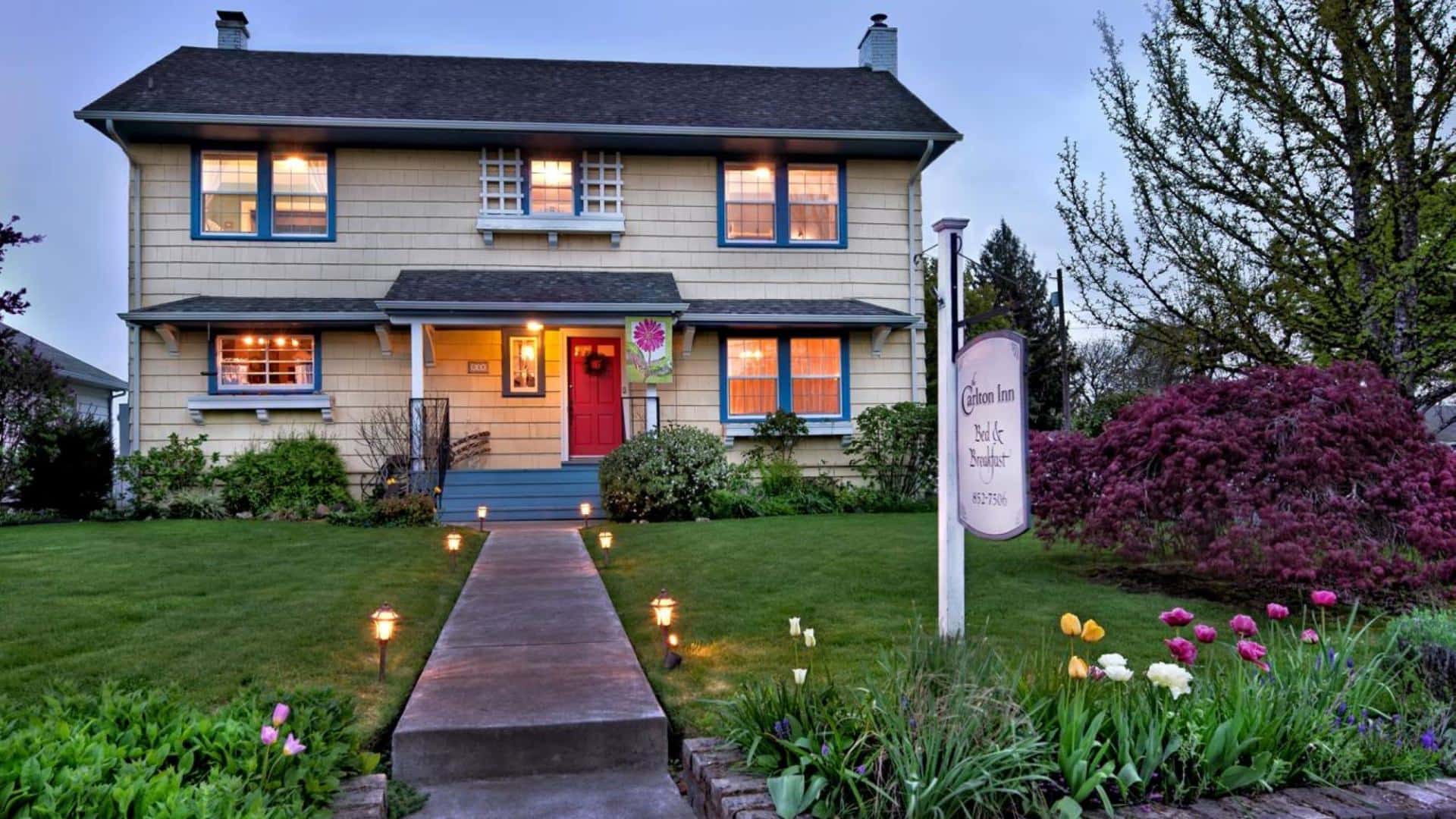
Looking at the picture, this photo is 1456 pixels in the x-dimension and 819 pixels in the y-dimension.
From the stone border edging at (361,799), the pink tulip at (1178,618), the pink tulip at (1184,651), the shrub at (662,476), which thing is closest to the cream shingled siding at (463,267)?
the shrub at (662,476)

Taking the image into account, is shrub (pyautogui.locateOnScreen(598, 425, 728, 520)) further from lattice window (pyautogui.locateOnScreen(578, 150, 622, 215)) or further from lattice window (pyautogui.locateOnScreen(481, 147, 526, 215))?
lattice window (pyautogui.locateOnScreen(481, 147, 526, 215))

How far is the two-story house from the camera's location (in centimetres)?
1391

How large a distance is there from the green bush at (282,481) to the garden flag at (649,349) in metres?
4.70

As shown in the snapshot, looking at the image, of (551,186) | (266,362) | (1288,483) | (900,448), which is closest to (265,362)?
(266,362)

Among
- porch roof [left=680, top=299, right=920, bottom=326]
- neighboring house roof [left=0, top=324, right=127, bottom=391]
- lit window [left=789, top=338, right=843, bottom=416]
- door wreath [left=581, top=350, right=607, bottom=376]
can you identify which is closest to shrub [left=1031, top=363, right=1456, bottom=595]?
porch roof [left=680, top=299, right=920, bottom=326]

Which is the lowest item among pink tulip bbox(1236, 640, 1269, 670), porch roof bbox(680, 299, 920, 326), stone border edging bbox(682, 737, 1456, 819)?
stone border edging bbox(682, 737, 1456, 819)

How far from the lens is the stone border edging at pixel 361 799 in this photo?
9.37ft

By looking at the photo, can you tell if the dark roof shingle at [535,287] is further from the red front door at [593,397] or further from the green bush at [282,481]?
the green bush at [282,481]

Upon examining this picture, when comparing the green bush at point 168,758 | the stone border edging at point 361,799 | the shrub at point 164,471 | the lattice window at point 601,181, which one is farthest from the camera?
the lattice window at point 601,181

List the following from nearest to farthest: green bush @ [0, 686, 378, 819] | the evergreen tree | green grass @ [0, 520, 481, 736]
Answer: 1. green bush @ [0, 686, 378, 819]
2. green grass @ [0, 520, 481, 736]
3. the evergreen tree

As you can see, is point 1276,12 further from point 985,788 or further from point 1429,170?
point 985,788

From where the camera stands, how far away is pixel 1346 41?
698 cm

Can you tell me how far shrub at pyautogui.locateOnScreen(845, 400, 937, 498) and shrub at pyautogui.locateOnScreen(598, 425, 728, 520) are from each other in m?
2.78

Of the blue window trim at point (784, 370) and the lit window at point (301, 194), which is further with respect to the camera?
the blue window trim at point (784, 370)
